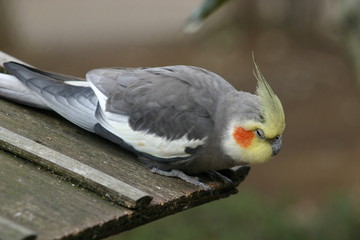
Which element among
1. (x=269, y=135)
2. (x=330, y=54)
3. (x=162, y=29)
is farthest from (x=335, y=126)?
(x=269, y=135)

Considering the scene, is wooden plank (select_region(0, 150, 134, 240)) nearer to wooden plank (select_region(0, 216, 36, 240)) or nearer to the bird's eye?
wooden plank (select_region(0, 216, 36, 240))

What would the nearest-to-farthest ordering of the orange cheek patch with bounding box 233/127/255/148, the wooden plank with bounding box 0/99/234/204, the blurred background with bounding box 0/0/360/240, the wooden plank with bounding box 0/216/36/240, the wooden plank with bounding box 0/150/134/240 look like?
the wooden plank with bounding box 0/216/36/240 < the wooden plank with bounding box 0/150/134/240 < the wooden plank with bounding box 0/99/234/204 < the orange cheek patch with bounding box 233/127/255/148 < the blurred background with bounding box 0/0/360/240

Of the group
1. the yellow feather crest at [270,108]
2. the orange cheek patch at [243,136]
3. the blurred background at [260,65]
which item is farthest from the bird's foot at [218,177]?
the blurred background at [260,65]

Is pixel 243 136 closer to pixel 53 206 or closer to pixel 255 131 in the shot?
pixel 255 131

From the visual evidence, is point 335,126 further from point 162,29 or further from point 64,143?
point 64,143

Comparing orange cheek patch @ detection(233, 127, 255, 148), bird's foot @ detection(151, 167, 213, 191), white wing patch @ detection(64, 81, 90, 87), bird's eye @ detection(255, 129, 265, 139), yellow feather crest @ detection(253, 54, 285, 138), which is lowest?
bird's foot @ detection(151, 167, 213, 191)

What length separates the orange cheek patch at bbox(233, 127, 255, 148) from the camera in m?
3.77

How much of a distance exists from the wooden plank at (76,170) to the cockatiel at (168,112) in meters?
0.52

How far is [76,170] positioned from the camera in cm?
300

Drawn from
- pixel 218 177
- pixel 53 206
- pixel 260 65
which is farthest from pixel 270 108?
pixel 260 65

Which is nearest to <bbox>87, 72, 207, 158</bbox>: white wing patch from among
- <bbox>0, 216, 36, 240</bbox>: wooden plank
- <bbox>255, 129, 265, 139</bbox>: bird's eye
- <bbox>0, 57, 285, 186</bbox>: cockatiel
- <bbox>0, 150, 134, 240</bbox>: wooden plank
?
<bbox>0, 57, 285, 186</bbox>: cockatiel

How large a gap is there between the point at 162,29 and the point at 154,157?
31.6 ft

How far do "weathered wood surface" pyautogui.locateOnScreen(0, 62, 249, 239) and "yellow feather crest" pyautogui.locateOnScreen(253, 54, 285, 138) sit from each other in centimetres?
37

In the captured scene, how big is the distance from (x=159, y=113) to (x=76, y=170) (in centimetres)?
74
